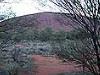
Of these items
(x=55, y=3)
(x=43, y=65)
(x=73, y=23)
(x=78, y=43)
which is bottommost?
(x=43, y=65)

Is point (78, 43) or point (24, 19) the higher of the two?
point (24, 19)

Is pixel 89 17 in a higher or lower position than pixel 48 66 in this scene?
higher

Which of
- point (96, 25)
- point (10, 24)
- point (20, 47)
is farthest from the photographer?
point (20, 47)

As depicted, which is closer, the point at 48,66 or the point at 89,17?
the point at 89,17

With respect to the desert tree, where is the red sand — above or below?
below

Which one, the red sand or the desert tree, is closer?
the desert tree

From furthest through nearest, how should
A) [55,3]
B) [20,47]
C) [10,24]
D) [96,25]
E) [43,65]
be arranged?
[20,47] < [43,65] < [10,24] < [55,3] < [96,25]

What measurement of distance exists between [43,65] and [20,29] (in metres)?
5.31

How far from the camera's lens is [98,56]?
7340 mm

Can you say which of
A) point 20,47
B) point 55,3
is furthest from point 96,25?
point 20,47

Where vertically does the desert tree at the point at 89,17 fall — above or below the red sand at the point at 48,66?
above

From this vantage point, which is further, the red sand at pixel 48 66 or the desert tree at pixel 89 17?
the red sand at pixel 48 66

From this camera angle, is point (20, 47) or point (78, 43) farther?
point (20, 47)

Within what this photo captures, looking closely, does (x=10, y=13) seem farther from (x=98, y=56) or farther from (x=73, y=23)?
(x=98, y=56)
